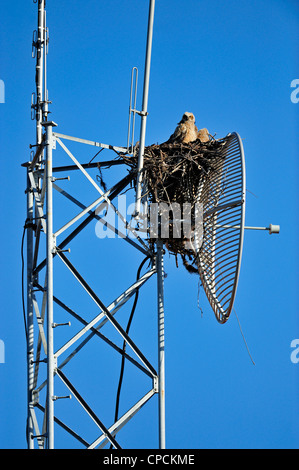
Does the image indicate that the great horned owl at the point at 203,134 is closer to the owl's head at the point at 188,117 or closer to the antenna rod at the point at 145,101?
the owl's head at the point at 188,117

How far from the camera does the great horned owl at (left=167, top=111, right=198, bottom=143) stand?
23375mm

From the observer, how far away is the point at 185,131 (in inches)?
928

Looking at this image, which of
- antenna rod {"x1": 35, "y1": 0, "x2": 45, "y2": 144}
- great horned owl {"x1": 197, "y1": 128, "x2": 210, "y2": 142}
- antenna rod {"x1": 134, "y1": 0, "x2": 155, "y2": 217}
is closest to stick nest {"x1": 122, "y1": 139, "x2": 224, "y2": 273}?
antenna rod {"x1": 134, "y1": 0, "x2": 155, "y2": 217}

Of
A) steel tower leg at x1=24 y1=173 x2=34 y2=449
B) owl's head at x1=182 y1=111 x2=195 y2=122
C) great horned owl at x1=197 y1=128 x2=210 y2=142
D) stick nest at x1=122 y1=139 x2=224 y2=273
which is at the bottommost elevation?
steel tower leg at x1=24 y1=173 x2=34 y2=449

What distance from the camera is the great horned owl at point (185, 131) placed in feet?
76.7

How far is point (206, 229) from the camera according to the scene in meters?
20.2

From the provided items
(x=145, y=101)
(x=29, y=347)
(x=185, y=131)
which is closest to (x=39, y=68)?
(x=145, y=101)

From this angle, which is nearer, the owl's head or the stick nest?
the stick nest

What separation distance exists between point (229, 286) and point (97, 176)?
11.2 ft

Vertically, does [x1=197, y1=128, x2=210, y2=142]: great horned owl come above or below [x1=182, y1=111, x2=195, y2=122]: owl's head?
below

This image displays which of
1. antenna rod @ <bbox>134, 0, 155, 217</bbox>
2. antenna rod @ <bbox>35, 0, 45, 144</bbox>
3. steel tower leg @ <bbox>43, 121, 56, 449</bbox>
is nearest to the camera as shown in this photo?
steel tower leg @ <bbox>43, 121, 56, 449</bbox>

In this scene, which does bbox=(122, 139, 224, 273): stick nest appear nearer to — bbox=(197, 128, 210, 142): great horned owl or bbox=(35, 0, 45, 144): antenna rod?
bbox=(35, 0, 45, 144): antenna rod
